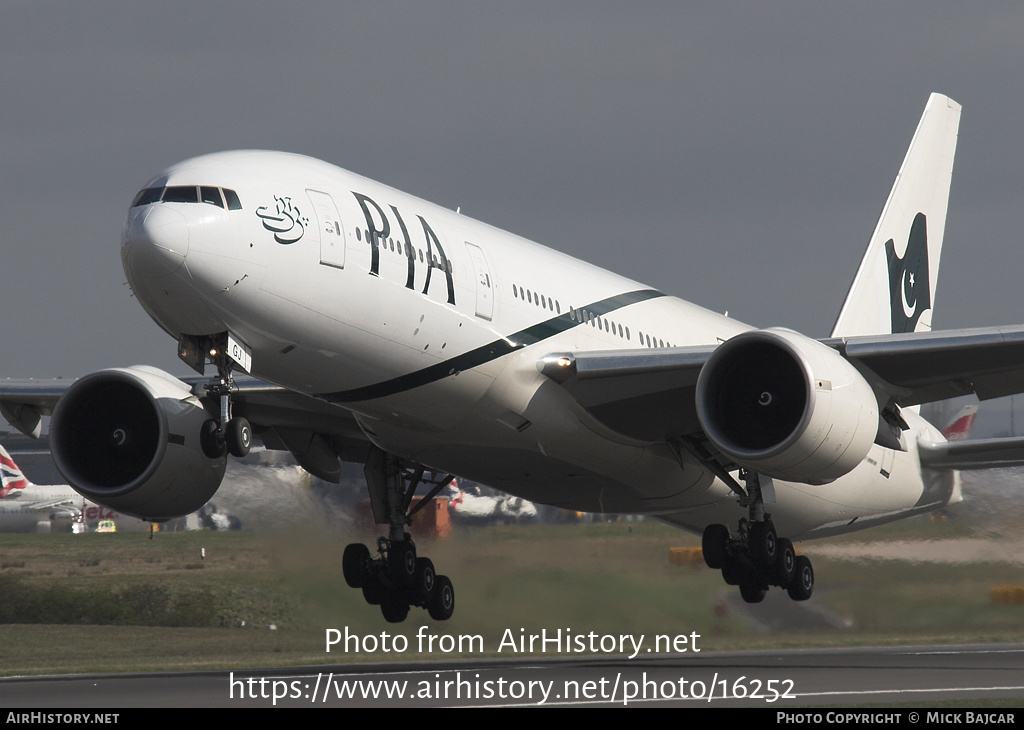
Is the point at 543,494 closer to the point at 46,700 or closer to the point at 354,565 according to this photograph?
the point at 354,565

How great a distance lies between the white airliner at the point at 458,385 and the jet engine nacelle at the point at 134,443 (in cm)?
4

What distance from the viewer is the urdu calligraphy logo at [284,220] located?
15953 millimetres

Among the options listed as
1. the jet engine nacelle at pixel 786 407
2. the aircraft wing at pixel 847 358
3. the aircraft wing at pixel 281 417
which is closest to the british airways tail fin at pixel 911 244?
the aircraft wing at pixel 847 358

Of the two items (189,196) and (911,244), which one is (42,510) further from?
(189,196)

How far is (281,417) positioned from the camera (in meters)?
21.9

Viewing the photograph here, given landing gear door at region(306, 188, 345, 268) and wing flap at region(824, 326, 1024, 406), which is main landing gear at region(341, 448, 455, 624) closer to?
landing gear door at region(306, 188, 345, 268)

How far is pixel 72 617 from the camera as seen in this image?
31.2 metres

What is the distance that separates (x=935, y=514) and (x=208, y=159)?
17.6m

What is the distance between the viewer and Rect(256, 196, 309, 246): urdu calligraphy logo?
16.0m

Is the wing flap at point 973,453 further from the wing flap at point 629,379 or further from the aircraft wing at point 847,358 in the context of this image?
the wing flap at point 629,379

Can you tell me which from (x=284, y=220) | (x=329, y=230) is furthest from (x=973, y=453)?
(x=284, y=220)

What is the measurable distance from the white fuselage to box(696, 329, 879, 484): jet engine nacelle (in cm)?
224

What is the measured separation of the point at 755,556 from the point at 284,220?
10.0 metres

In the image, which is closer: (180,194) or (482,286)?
(180,194)
